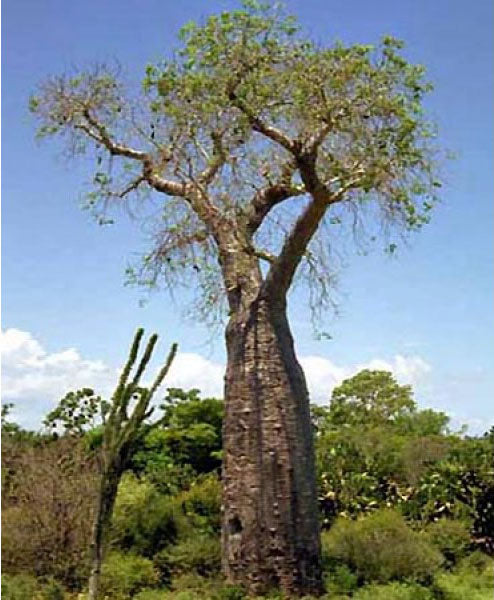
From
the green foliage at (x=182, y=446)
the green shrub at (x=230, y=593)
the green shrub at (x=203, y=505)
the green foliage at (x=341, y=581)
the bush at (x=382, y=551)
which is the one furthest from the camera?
the green foliage at (x=182, y=446)

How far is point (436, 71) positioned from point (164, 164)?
2024 millimetres

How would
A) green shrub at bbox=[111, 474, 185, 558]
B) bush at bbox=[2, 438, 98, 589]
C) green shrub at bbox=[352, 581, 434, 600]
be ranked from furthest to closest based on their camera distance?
green shrub at bbox=[111, 474, 185, 558] → bush at bbox=[2, 438, 98, 589] → green shrub at bbox=[352, 581, 434, 600]

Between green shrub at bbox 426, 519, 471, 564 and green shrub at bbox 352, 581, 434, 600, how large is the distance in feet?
4.44

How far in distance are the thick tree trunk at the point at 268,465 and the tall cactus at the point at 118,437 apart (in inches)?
38.4

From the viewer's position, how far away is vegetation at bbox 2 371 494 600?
19.8 ft

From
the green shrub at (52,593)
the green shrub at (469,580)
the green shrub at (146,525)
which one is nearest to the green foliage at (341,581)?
the green shrub at (469,580)

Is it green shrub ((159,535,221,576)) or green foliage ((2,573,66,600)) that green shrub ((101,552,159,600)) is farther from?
green foliage ((2,573,66,600))

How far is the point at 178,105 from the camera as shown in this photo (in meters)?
6.23

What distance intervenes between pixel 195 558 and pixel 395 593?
1.52 metres

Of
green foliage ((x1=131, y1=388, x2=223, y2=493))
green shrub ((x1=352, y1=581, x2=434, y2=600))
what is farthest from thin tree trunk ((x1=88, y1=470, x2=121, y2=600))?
green foliage ((x1=131, y1=388, x2=223, y2=493))

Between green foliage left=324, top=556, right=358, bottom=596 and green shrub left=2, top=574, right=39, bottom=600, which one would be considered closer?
green shrub left=2, top=574, right=39, bottom=600

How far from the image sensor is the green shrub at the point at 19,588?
546 cm

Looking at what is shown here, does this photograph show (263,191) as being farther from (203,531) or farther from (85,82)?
(203,531)

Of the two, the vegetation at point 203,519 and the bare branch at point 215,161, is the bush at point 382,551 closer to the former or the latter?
the vegetation at point 203,519
